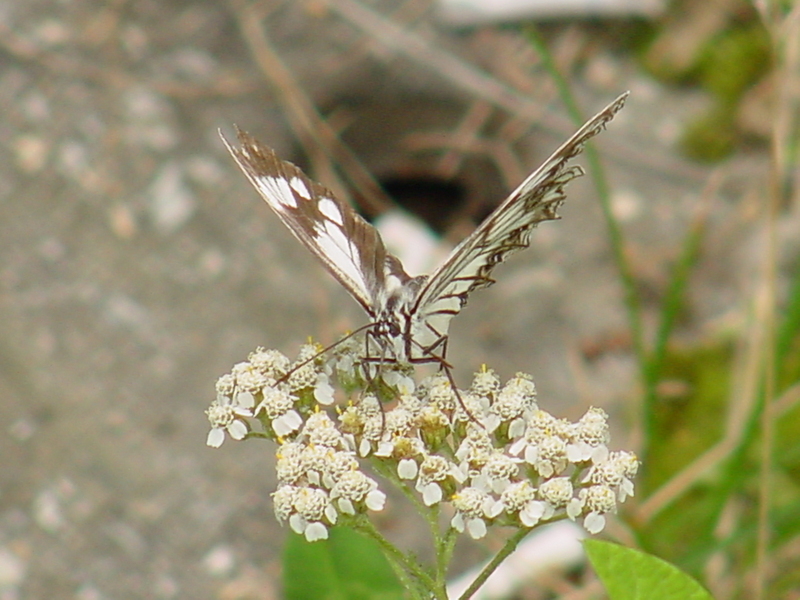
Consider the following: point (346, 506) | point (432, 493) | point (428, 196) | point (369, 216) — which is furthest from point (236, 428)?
point (428, 196)

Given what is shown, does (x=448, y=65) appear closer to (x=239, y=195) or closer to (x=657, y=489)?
(x=239, y=195)

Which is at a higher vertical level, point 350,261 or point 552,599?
point 350,261

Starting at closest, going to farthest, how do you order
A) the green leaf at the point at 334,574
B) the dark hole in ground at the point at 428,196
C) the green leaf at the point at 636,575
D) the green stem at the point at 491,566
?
the green leaf at the point at 636,575, the green stem at the point at 491,566, the green leaf at the point at 334,574, the dark hole in ground at the point at 428,196

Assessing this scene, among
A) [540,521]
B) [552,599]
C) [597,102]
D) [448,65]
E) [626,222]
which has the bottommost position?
[540,521]

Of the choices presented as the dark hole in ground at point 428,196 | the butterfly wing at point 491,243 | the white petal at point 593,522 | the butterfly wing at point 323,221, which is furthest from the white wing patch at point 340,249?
the dark hole in ground at point 428,196

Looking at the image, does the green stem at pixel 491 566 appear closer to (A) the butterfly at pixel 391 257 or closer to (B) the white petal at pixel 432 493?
(B) the white petal at pixel 432 493

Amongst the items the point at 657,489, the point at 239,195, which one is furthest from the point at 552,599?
the point at 239,195
